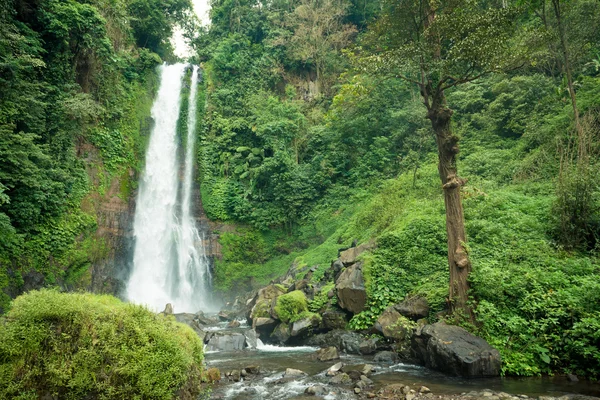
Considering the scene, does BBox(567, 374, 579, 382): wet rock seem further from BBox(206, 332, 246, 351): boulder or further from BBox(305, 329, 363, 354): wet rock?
BBox(206, 332, 246, 351): boulder

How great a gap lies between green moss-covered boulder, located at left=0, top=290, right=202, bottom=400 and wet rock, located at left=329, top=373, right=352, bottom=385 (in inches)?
115

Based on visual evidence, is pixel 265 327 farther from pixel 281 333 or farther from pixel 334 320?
pixel 334 320

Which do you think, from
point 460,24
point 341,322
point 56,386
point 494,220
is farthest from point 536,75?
point 56,386

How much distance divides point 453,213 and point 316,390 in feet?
16.2

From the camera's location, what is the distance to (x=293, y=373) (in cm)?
787

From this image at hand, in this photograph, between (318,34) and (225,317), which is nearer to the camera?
(225,317)

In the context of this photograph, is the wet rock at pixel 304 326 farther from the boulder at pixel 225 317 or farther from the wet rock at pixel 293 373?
the boulder at pixel 225 317

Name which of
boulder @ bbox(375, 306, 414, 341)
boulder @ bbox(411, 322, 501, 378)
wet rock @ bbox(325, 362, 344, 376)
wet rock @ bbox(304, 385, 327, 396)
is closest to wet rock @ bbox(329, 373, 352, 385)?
wet rock @ bbox(325, 362, 344, 376)

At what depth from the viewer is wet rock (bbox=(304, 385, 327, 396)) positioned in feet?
21.7

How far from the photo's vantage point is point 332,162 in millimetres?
23125

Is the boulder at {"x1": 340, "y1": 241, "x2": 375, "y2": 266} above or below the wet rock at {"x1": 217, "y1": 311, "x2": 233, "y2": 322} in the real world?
above

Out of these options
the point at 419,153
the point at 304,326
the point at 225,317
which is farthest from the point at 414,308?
the point at 419,153

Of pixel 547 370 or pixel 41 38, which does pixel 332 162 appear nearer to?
pixel 41 38

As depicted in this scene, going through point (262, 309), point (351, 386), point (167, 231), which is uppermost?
point (167, 231)
